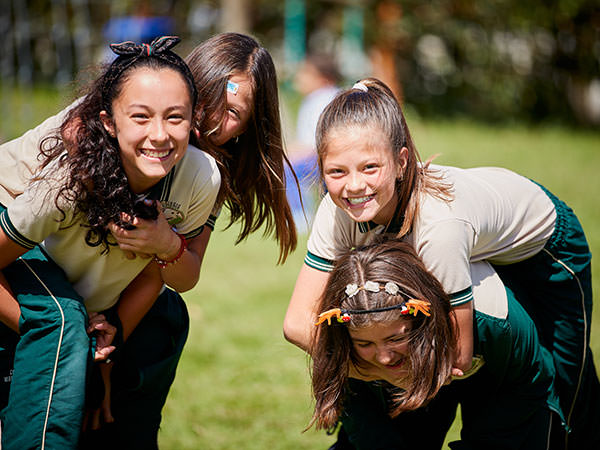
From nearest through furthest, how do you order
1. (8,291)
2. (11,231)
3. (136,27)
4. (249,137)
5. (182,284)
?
1. (11,231)
2. (8,291)
3. (182,284)
4. (249,137)
5. (136,27)

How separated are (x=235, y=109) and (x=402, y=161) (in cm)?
→ 66

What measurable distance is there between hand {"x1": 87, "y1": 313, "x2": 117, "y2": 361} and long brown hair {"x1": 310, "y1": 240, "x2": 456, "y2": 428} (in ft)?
2.33

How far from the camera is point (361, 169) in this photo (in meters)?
2.35

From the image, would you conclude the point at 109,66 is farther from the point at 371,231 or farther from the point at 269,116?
the point at 371,231

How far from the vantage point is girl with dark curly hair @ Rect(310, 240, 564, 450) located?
7.68 feet

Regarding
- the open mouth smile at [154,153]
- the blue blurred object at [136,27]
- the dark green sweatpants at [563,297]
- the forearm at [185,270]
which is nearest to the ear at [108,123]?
the open mouth smile at [154,153]

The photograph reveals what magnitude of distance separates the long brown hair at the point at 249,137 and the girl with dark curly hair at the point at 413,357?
0.54 metres

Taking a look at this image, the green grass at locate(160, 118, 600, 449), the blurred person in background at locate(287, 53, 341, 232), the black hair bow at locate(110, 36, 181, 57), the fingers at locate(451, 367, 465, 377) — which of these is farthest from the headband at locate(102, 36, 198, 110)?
the blurred person in background at locate(287, 53, 341, 232)

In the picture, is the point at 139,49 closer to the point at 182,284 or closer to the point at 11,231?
the point at 11,231

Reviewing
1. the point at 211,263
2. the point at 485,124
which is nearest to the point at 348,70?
the point at 485,124

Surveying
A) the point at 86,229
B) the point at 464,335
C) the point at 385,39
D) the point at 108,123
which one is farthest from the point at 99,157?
the point at 385,39

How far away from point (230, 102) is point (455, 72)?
12192mm

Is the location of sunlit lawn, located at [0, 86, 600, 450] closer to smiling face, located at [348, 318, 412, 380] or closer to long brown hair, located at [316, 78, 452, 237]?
smiling face, located at [348, 318, 412, 380]

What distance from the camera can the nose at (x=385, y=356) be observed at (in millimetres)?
2408
